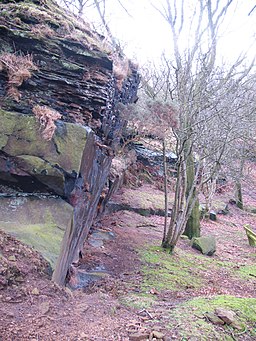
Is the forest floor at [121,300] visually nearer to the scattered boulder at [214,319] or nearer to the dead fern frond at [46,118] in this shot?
the scattered boulder at [214,319]

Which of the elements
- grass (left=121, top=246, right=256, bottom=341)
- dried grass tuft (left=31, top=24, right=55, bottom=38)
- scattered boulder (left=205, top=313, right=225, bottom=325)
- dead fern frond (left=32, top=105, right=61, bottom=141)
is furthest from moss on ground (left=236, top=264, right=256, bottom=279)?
dried grass tuft (left=31, top=24, right=55, bottom=38)

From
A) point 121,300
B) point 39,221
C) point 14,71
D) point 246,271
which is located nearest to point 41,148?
point 39,221

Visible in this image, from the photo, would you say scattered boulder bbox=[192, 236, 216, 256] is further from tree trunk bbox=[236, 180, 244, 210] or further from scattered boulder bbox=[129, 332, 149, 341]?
tree trunk bbox=[236, 180, 244, 210]

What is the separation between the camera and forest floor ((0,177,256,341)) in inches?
101

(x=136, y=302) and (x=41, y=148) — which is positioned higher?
(x=41, y=148)

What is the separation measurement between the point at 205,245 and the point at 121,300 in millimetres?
5475

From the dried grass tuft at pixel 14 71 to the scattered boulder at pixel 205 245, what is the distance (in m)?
6.39

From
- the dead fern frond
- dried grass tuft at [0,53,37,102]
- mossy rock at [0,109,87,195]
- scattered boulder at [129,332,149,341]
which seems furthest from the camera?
dried grass tuft at [0,53,37,102]

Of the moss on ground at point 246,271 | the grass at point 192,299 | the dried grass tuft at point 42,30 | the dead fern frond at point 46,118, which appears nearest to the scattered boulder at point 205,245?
the grass at point 192,299

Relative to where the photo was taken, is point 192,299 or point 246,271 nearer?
point 192,299

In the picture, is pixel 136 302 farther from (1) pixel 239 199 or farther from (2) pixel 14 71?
(1) pixel 239 199

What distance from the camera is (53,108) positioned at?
4.91m

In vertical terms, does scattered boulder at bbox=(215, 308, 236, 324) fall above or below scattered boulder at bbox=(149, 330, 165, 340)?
→ above

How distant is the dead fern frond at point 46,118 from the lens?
4320mm
